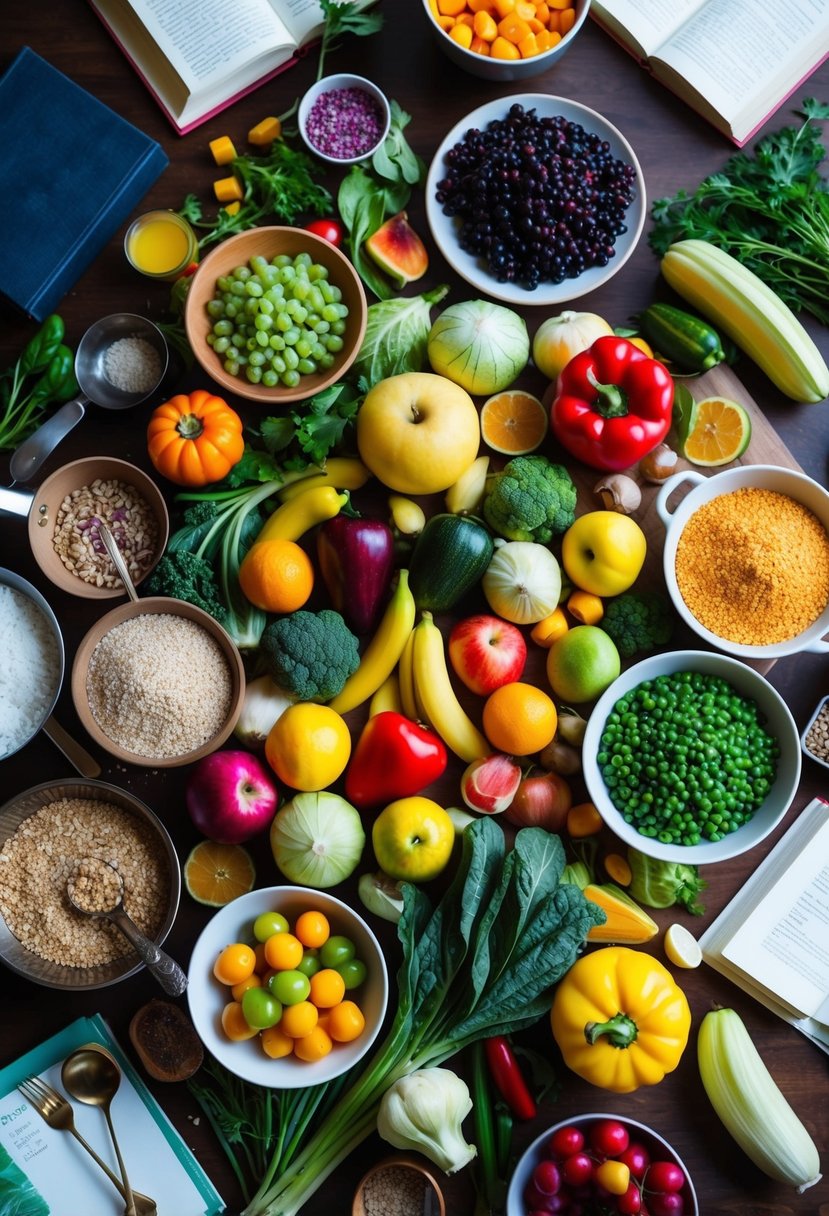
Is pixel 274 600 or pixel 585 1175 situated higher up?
pixel 274 600

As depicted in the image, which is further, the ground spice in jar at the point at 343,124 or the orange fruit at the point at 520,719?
the ground spice in jar at the point at 343,124

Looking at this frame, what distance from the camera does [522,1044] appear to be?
176 centimetres

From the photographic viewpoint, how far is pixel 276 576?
5.65ft

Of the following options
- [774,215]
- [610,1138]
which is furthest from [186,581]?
[774,215]

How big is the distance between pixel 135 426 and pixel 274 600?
0.45m

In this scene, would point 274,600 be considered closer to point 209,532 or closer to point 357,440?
point 209,532

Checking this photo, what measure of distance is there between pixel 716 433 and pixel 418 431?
0.57 metres

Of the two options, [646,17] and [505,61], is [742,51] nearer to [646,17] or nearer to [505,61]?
[646,17]

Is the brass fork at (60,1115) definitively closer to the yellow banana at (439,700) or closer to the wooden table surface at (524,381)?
the wooden table surface at (524,381)

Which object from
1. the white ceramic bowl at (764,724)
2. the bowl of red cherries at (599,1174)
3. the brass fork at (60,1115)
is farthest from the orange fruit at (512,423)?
the brass fork at (60,1115)

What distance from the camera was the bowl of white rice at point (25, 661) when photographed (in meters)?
1.69

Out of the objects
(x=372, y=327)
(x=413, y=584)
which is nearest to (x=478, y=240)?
(x=372, y=327)

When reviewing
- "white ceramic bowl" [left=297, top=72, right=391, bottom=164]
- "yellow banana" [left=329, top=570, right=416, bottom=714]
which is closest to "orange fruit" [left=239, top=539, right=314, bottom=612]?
"yellow banana" [left=329, top=570, right=416, bottom=714]

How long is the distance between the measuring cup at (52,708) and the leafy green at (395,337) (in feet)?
2.33
